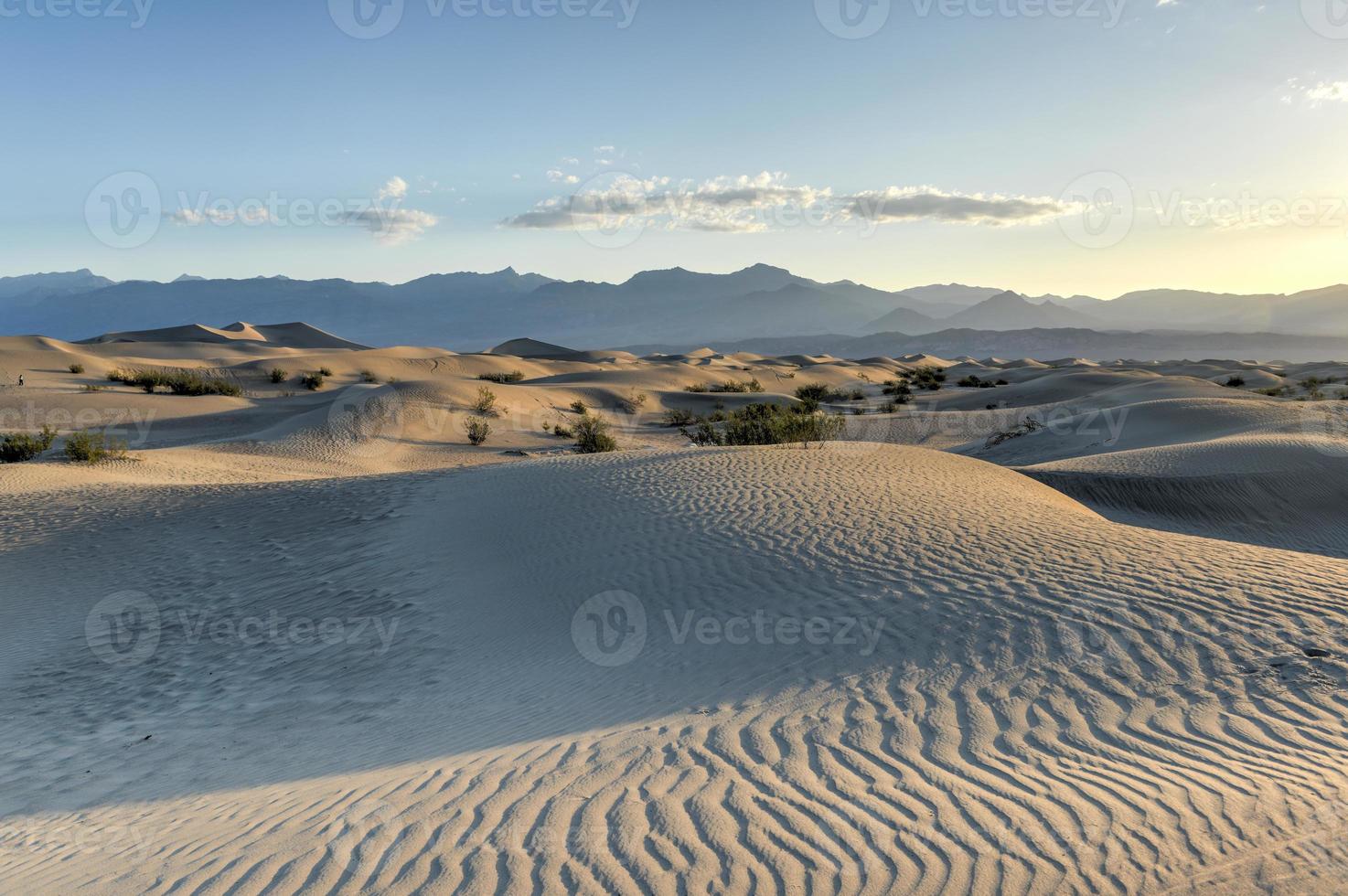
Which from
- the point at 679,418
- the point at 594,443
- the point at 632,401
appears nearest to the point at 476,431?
the point at 594,443

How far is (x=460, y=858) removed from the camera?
3.42 meters

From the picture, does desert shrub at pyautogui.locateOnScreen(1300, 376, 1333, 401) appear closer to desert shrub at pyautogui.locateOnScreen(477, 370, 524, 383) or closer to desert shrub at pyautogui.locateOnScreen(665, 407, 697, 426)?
desert shrub at pyautogui.locateOnScreen(665, 407, 697, 426)

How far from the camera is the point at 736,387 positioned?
38750 millimetres

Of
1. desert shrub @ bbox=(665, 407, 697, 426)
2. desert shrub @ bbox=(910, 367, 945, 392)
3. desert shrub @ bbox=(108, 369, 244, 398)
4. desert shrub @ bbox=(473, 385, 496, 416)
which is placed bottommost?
desert shrub @ bbox=(665, 407, 697, 426)

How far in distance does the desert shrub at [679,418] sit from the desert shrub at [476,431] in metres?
6.81

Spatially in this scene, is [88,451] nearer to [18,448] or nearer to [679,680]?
[18,448]

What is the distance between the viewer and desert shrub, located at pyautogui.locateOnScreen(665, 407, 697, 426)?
2725 cm

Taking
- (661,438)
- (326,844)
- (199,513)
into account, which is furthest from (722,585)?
(661,438)

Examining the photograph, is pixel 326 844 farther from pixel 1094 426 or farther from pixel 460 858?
pixel 1094 426

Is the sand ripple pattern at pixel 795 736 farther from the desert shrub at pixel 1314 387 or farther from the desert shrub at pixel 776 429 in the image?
the desert shrub at pixel 1314 387

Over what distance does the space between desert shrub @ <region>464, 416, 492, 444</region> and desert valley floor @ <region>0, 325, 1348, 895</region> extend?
29.1ft

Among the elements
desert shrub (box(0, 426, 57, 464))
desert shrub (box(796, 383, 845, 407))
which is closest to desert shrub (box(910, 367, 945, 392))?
desert shrub (box(796, 383, 845, 407))

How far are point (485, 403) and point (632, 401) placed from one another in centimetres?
724

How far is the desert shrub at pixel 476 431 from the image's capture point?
22328 millimetres
